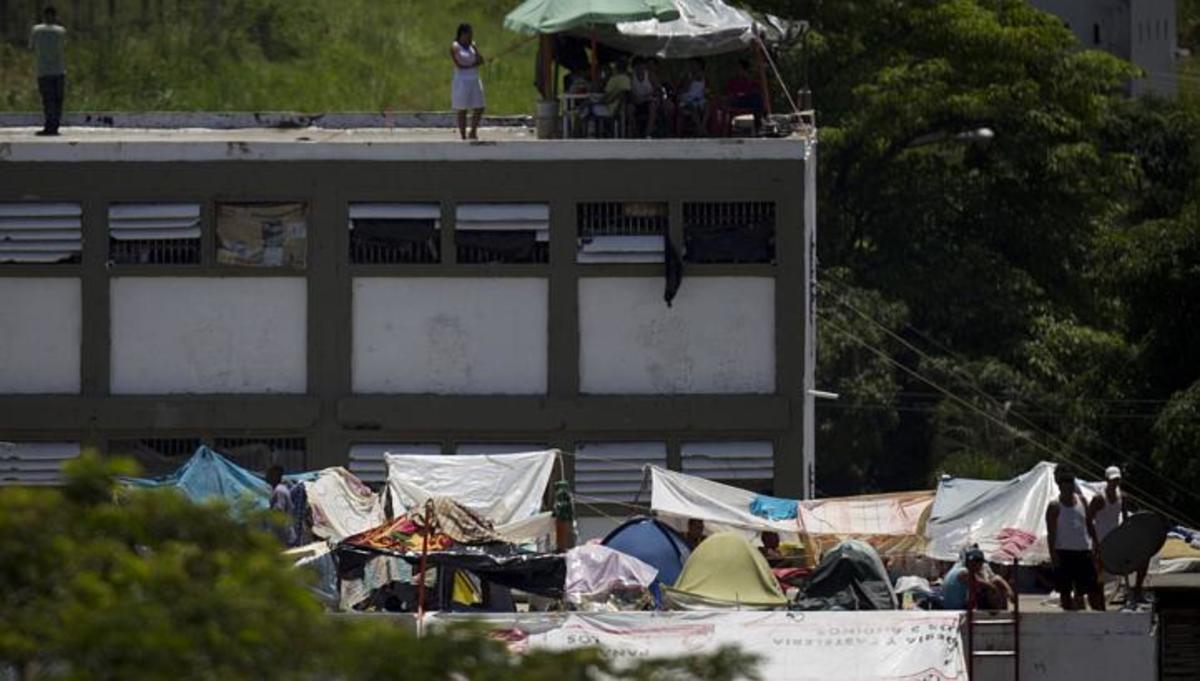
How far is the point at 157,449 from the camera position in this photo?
35156 mm

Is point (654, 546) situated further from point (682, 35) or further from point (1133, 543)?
point (682, 35)

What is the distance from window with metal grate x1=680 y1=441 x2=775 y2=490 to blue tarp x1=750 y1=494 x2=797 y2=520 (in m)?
3.11

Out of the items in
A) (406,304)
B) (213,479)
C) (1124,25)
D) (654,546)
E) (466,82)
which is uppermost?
(1124,25)

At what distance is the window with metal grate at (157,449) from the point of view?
3500 centimetres

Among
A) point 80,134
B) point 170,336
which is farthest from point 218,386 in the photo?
point 80,134

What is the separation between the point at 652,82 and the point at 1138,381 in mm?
10505

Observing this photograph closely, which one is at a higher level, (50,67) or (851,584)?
(50,67)

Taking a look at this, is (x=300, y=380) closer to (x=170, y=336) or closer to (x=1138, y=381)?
(x=170, y=336)

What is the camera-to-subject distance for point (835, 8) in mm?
52438

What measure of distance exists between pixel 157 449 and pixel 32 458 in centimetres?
141

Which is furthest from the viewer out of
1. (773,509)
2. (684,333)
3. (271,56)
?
(271,56)

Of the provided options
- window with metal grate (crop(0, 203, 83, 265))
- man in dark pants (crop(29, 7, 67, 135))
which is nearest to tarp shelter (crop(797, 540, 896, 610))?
window with metal grate (crop(0, 203, 83, 265))

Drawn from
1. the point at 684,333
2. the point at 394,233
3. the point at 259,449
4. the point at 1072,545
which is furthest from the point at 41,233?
the point at 1072,545

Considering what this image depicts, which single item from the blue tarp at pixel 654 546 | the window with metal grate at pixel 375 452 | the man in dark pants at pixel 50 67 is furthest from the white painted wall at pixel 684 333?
the man in dark pants at pixel 50 67
